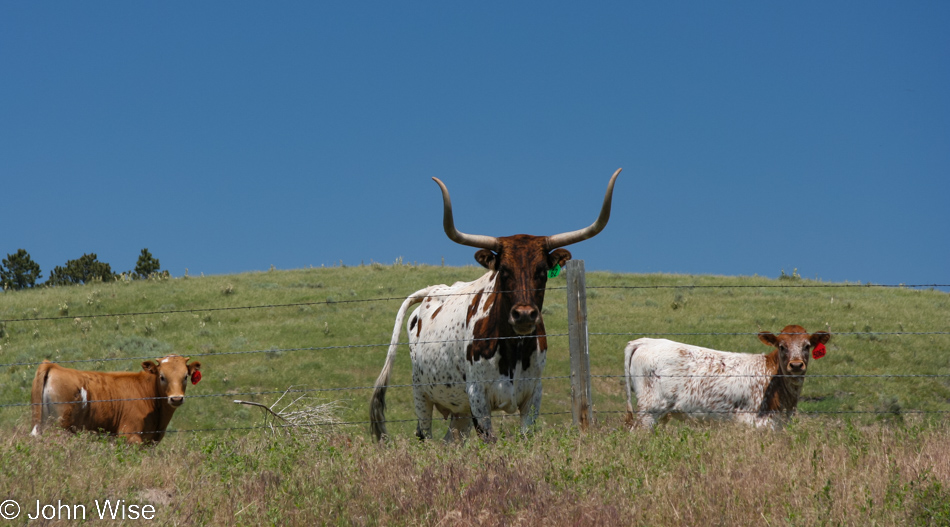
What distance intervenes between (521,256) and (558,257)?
0.46 metres

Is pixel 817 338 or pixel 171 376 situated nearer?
pixel 171 376

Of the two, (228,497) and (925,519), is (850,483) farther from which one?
(228,497)

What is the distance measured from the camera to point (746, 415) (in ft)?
36.2

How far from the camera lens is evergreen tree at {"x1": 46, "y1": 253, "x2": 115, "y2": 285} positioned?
4203 cm

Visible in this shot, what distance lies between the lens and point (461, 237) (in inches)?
345

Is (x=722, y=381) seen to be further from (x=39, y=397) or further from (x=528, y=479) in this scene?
(x=39, y=397)

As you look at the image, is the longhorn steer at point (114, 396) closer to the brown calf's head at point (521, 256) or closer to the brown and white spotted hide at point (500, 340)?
the brown and white spotted hide at point (500, 340)

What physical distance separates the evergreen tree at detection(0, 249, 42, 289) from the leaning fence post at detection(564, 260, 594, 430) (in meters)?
44.6

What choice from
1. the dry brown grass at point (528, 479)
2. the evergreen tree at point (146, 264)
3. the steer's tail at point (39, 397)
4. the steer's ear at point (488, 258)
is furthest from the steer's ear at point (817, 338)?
the evergreen tree at point (146, 264)

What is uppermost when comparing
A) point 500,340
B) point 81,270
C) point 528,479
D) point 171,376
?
point 81,270

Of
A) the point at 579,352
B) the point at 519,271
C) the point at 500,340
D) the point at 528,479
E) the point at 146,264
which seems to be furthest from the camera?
the point at 146,264

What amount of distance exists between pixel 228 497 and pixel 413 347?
Answer: 5.11m

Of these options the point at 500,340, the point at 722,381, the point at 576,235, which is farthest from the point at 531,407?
the point at 722,381

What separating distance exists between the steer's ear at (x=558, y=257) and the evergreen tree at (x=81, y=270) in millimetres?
38460
